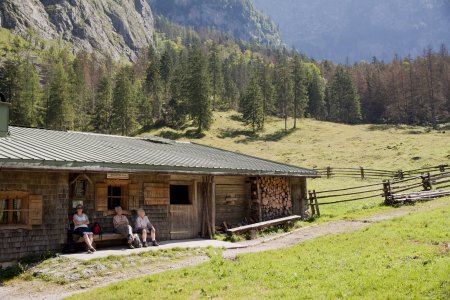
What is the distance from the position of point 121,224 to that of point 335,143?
50.0 m

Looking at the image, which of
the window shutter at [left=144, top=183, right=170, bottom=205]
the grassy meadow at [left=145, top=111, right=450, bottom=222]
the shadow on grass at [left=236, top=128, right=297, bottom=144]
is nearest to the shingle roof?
the window shutter at [left=144, top=183, right=170, bottom=205]

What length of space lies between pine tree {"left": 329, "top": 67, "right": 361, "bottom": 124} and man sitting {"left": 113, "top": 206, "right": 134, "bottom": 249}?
77575 mm

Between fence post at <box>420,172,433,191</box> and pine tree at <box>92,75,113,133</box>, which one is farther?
pine tree at <box>92,75,113,133</box>

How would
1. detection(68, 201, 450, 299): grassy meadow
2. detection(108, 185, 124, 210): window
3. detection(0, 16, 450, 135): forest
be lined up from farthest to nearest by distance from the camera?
detection(0, 16, 450, 135): forest < detection(108, 185, 124, 210): window < detection(68, 201, 450, 299): grassy meadow

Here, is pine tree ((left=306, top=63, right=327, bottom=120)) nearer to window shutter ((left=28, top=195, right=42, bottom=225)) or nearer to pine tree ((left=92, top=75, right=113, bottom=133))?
pine tree ((left=92, top=75, right=113, bottom=133))

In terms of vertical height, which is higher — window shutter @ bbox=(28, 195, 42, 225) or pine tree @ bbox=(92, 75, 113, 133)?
pine tree @ bbox=(92, 75, 113, 133)

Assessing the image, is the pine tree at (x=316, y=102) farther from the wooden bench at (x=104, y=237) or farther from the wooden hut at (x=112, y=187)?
the wooden bench at (x=104, y=237)

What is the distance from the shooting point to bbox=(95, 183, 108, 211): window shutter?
1452 centimetres

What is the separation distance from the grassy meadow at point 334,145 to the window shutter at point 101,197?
11.7m

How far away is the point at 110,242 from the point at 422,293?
9.96 meters

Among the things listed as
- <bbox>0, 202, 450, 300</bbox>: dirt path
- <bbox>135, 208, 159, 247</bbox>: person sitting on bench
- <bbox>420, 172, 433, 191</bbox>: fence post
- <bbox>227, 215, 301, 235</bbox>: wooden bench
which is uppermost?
<bbox>420, 172, 433, 191</bbox>: fence post

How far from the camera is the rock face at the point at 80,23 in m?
141

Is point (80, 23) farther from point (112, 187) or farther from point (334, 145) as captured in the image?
point (112, 187)

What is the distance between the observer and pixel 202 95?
6738 centimetres
